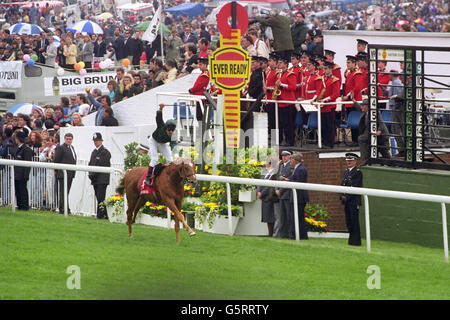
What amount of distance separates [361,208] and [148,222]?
3.60m

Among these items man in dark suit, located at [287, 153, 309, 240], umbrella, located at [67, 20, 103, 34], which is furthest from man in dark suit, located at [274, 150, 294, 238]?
umbrella, located at [67, 20, 103, 34]

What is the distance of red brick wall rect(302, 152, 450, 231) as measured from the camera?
690 inches

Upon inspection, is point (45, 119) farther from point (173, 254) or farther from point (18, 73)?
point (173, 254)

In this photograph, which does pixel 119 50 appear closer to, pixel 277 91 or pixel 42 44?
pixel 42 44

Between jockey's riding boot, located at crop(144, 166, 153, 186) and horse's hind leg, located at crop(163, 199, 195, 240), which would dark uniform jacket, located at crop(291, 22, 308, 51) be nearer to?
jockey's riding boot, located at crop(144, 166, 153, 186)

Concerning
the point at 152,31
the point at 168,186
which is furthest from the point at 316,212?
the point at 152,31

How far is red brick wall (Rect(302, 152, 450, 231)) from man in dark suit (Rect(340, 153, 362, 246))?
4.90 feet

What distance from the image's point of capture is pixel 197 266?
1205cm

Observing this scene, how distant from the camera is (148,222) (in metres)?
17.2

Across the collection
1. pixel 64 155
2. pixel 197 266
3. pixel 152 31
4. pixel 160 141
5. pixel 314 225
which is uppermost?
pixel 152 31

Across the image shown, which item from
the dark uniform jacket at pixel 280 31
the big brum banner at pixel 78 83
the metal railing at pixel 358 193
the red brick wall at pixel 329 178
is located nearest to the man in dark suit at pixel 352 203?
the metal railing at pixel 358 193

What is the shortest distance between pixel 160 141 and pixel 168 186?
64 cm

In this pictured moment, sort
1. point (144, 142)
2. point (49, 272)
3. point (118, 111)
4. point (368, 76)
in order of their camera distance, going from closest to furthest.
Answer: point (49, 272) < point (368, 76) < point (144, 142) < point (118, 111)

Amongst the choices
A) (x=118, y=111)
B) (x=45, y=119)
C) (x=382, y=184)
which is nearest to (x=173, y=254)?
(x=382, y=184)
